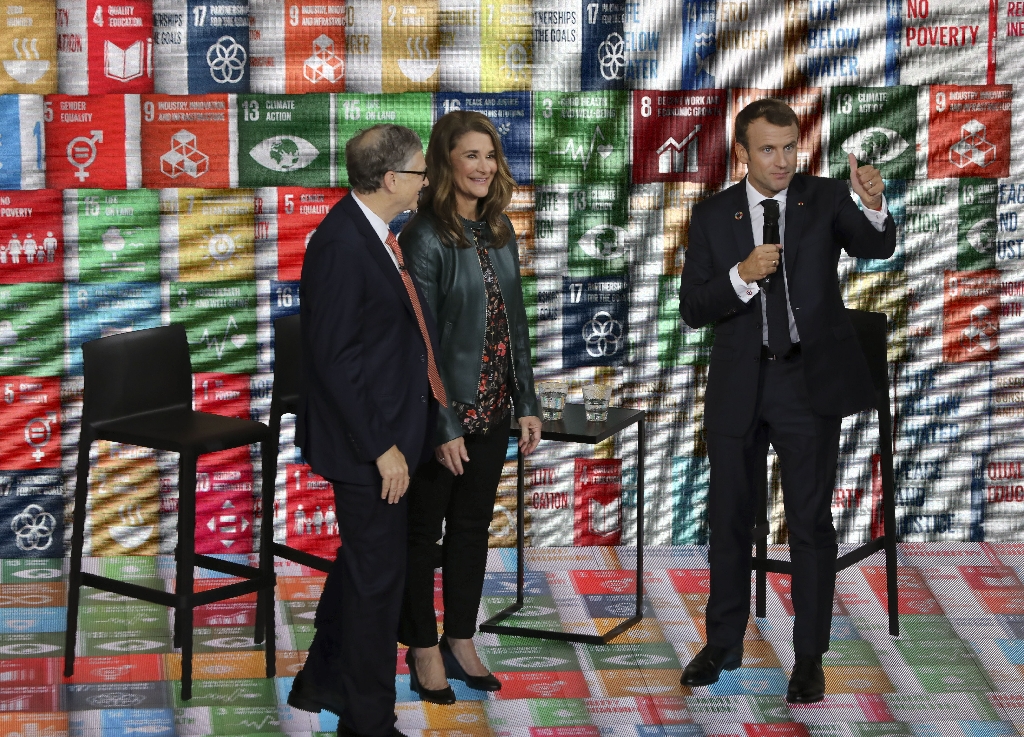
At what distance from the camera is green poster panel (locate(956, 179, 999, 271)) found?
507 centimetres

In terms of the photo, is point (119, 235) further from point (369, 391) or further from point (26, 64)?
point (369, 391)

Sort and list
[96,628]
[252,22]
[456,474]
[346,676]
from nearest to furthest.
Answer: [346,676] → [456,474] → [96,628] → [252,22]

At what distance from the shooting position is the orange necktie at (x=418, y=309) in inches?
133

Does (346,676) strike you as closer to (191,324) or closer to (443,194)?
(443,194)

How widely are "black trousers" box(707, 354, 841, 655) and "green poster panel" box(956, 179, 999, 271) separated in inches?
60.7

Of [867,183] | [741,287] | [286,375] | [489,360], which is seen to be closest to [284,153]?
[286,375]

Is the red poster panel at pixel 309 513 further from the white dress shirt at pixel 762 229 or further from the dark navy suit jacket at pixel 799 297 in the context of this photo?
the white dress shirt at pixel 762 229

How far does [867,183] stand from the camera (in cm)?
364

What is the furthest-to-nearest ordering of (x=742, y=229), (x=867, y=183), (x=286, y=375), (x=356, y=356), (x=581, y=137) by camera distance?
1. (x=581, y=137)
2. (x=286, y=375)
3. (x=742, y=229)
4. (x=867, y=183)
5. (x=356, y=356)

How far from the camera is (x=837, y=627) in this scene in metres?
4.41

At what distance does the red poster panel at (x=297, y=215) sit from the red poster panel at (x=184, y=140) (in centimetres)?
23

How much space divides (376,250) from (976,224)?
2.71m

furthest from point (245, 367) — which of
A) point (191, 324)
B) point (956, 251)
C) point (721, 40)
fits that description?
point (956, 251)

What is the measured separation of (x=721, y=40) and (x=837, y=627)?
2058 mm
